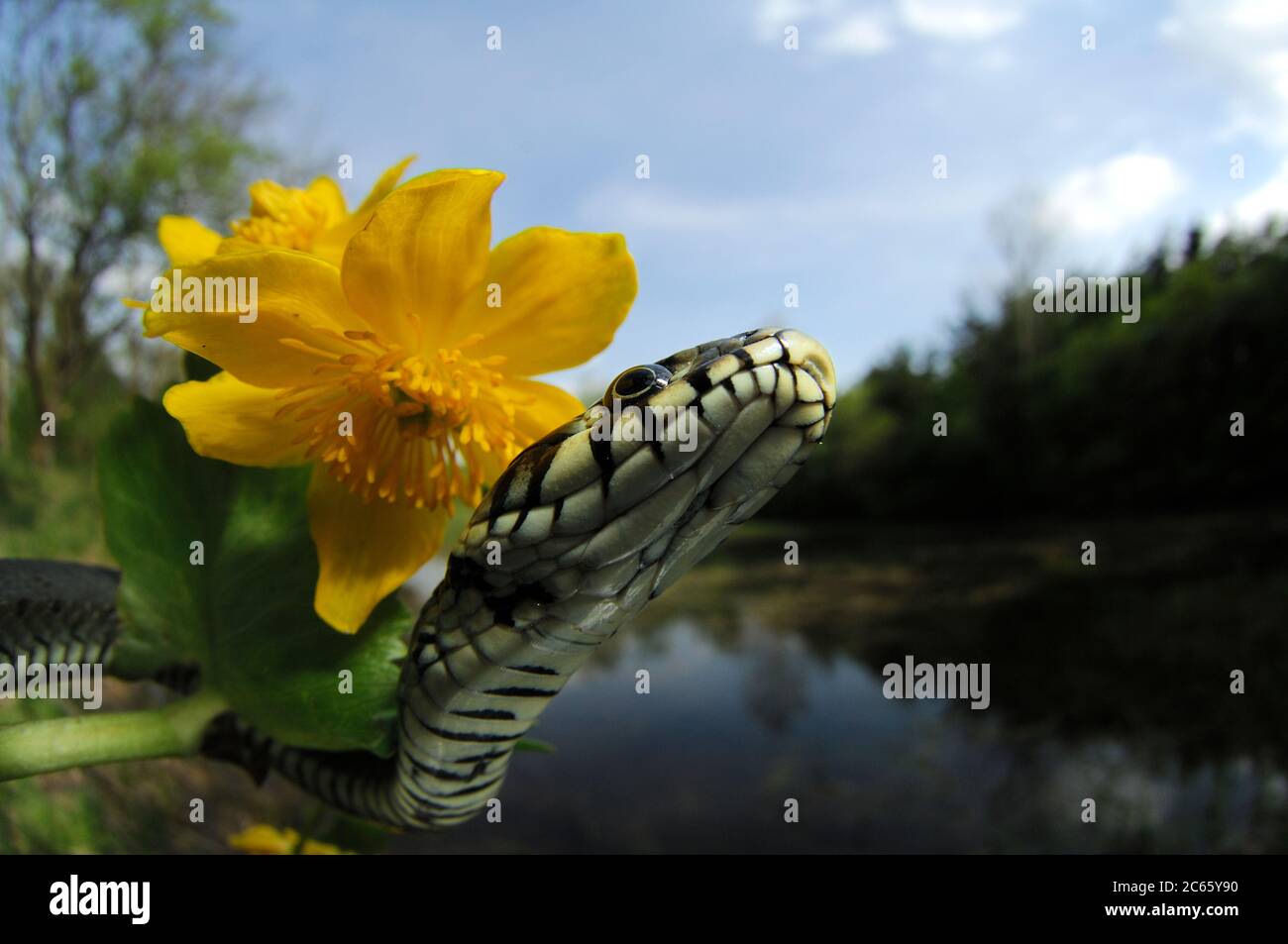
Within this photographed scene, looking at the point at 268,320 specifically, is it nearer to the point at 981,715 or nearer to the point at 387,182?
the point at 387,182

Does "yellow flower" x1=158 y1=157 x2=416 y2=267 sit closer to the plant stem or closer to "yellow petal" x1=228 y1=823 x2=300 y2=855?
the plant stem

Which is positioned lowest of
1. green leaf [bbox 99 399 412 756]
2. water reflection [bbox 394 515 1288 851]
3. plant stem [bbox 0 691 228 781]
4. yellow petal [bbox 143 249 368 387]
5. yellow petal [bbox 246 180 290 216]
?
water reflection [bbox 394 515 1288 851]

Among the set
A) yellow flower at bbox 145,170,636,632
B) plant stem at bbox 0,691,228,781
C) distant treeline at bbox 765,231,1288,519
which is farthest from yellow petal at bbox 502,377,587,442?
distant treeline at bbox 765,231,1288,519

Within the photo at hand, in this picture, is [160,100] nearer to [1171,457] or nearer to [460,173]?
[460,173]

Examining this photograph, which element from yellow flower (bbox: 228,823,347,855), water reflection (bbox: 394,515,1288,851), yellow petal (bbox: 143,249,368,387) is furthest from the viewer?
water reflection (bbox: 394,515,1288,851)

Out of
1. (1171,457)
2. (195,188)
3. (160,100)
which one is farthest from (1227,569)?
(160,100)

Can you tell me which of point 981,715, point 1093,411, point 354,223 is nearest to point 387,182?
point 354,223
